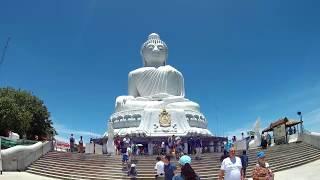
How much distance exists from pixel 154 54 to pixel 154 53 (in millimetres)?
116

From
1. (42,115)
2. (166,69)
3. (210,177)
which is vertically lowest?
(210,177)

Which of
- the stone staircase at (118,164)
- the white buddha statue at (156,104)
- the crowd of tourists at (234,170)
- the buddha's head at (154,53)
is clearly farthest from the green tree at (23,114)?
the crowd of tourists at (234,170)

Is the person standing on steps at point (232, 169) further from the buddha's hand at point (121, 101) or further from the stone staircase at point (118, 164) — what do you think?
the buddha's hand at point (121, 101)

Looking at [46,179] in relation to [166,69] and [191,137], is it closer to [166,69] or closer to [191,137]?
[191,137]

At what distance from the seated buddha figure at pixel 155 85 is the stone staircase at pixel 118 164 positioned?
73.1 feet

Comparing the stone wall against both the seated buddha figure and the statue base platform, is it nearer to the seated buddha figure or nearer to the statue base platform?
the statue base platform

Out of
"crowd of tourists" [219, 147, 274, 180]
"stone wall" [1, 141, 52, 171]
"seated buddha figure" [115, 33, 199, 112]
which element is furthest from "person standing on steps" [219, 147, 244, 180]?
"seated buddha figure" [115, 33, 199, 112]

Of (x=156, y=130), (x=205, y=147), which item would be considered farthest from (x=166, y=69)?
(x=205, y=147)

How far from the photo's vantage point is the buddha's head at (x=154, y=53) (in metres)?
54.6

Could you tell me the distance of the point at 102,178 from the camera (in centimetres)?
2217

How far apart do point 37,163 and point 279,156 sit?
13.1 m

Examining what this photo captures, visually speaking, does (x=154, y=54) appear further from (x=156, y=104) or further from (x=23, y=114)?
(x=23, y=114)

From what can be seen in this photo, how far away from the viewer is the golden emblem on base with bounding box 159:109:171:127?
47.3 metres

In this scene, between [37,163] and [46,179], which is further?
[37,163]
